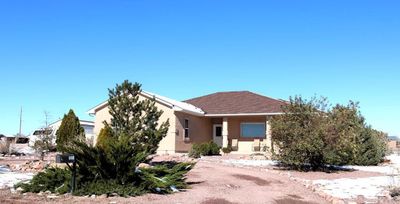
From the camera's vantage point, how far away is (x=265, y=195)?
12.6 metres

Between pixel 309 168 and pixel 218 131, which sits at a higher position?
pixel 218 131

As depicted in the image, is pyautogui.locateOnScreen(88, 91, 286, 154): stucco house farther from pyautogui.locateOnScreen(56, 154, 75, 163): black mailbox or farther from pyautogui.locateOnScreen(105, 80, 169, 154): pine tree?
pyautogui.locateOnScreen(56, 154, 75, 163): black mailbox

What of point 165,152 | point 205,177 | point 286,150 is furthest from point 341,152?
point 165,152

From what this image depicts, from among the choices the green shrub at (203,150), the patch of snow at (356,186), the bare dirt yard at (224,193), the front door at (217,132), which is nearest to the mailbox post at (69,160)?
the bare dirt yard at (224,193)

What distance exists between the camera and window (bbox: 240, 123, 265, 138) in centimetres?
3362

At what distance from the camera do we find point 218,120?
35281mm

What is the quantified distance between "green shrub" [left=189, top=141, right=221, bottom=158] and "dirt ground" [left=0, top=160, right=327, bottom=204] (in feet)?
30.8

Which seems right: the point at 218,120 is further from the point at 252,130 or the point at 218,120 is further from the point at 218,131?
the point at 252,130

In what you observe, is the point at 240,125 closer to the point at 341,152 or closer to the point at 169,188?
the point at 341,152

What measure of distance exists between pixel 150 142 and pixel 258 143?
15505mm

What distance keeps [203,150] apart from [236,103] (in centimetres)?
752

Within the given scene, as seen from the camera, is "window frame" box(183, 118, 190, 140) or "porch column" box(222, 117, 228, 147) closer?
"window frame" box(183, 118, 190, 140)

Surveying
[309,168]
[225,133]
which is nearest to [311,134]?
[309,168]

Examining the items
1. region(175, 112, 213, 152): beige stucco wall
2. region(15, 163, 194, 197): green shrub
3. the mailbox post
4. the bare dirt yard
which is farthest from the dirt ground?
region(175, 112, 213, 152): beige stucco wall
